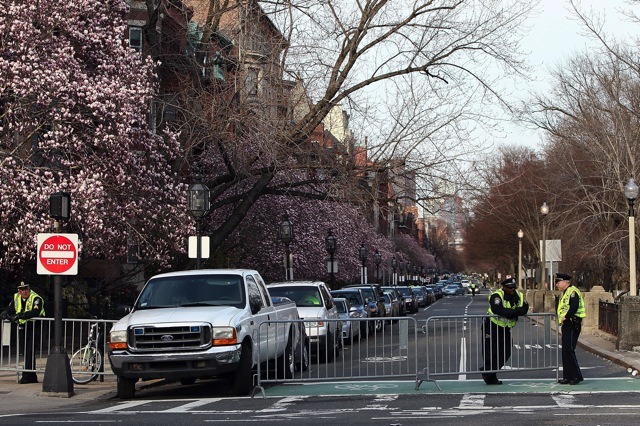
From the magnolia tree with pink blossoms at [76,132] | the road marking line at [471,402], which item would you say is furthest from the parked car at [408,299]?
the road marking line at [471,402]

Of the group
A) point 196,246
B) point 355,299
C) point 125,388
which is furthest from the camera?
point 355,299

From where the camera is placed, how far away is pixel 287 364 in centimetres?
1858

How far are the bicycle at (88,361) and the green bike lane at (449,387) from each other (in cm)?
305

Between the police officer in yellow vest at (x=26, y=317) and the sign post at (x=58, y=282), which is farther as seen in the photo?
the police officer in yellow vest at (x=26, y=317)

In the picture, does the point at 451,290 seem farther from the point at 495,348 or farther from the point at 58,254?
the point at 58,254

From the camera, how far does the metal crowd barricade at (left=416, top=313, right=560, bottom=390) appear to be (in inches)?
703

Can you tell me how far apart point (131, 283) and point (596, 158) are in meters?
20.7

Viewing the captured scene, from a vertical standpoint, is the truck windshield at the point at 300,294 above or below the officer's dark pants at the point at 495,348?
above

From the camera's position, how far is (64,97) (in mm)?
23906

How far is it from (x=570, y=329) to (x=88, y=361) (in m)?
8.19

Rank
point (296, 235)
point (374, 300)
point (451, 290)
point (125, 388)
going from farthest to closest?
point (451, 290)
point (296, 235)
point (374, 300)
point (125, 388)

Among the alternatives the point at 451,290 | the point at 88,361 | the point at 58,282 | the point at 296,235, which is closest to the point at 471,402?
the point at 58,282

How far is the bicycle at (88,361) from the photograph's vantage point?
61.5ft

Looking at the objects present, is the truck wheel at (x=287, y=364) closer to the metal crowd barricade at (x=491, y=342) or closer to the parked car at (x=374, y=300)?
the metal crowd barricade at (x=491, y=342)
